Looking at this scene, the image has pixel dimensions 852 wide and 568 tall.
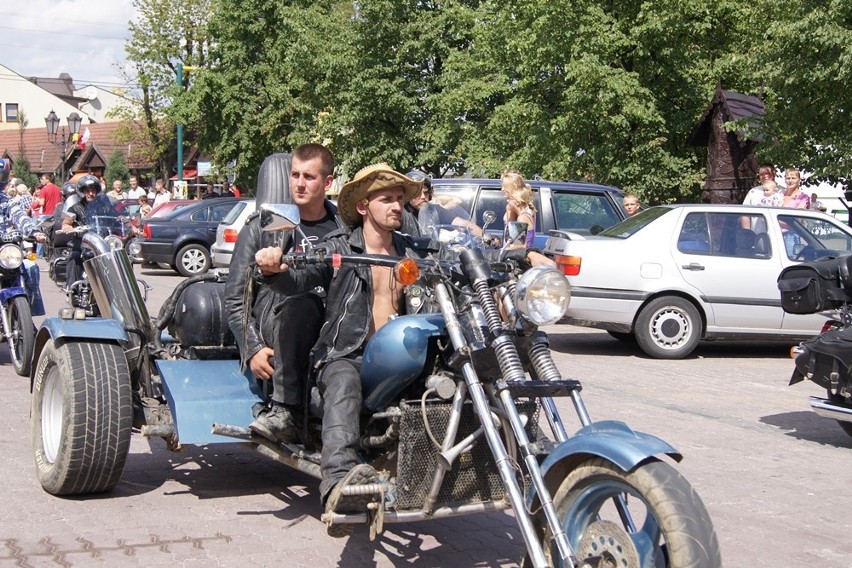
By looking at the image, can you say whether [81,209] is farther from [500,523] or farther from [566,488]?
[566,488]

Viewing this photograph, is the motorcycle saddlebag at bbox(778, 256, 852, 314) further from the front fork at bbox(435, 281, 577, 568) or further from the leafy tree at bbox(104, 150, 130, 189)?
the leafy tree at bbox(104, 150, 130, 189)

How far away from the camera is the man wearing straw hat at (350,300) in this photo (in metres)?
4.29

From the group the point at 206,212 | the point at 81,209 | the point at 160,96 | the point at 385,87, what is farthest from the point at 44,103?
the point at 81,209

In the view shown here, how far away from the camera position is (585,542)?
3670 millimetres

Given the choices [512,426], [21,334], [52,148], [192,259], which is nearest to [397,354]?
[512,426]

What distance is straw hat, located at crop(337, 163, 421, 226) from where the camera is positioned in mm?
4844

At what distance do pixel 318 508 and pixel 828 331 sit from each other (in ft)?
13.6

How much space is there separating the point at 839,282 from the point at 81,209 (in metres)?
7.44

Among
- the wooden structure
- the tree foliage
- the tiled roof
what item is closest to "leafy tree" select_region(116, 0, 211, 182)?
the tree foliage

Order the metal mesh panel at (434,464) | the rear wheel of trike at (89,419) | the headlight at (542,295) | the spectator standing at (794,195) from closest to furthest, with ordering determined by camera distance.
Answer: the headlight at (542,295) → the metal mesh panel at (434,464) → the rear wheel of trike at (89,419) → the spectator standing at (794,195)

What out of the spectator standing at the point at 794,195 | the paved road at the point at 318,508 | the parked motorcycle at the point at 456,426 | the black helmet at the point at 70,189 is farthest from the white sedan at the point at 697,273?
the parked motorcycle at the point at 456,426

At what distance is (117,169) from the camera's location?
6869cm

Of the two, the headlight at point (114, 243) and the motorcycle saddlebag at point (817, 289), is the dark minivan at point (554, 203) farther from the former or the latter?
the headlight at point (114, 243)

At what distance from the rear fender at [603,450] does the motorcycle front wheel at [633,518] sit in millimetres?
42
